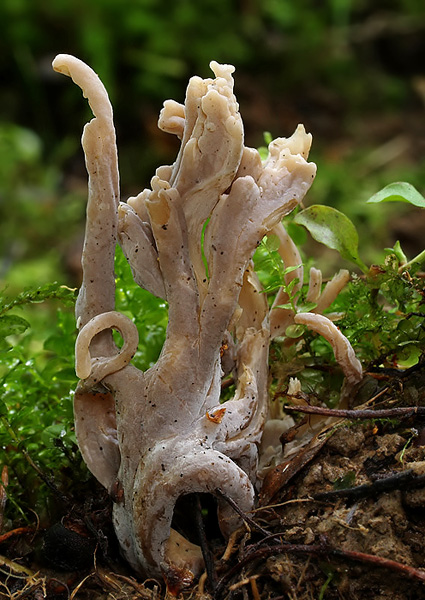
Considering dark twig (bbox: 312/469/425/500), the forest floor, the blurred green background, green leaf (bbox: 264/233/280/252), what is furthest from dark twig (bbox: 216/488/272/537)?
the blurred green background

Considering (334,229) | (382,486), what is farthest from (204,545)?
(334,229)

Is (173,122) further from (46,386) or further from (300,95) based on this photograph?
(300,95)

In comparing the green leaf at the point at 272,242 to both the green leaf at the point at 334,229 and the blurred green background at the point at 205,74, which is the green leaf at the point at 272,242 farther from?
the blurred green background at the point at 205,74

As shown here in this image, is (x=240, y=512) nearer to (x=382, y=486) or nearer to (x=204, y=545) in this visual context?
(x=204, y=545)

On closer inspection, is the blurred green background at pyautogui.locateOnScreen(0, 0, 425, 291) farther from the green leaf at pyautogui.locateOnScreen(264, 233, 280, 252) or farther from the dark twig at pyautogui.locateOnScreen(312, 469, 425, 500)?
the dark twig at pyautogui.locateOnScreen(312, 469, 425, 500)

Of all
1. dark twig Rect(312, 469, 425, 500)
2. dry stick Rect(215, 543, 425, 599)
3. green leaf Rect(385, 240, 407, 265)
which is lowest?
dry stick Rect(215, 543, 425, 599)

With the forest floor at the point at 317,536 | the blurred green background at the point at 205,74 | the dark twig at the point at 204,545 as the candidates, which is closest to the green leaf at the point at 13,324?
the forest floor at the point at 317,536

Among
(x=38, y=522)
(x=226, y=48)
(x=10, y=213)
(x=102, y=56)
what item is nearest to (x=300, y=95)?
(x=226, y=48)
